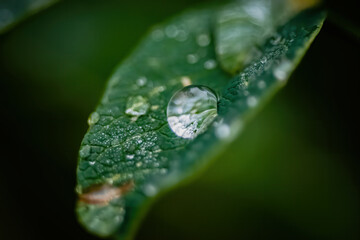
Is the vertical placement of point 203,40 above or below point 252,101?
above

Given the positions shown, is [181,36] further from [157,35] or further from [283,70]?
[283,70]

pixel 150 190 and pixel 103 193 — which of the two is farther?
pixel 103 193

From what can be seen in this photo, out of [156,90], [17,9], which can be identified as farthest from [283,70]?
[17,9]

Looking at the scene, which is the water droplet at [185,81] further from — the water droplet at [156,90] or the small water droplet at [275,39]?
the small water droplet at [275,39]

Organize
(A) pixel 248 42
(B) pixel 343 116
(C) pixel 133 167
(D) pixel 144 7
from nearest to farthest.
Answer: (C) pixel 133 167, (A) pixel 248 42, (B) pixel 343 116, (D) pixel 144 7

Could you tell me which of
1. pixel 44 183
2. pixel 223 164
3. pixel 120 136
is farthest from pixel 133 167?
pixel 44 183

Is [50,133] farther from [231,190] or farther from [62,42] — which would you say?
[231,190]
